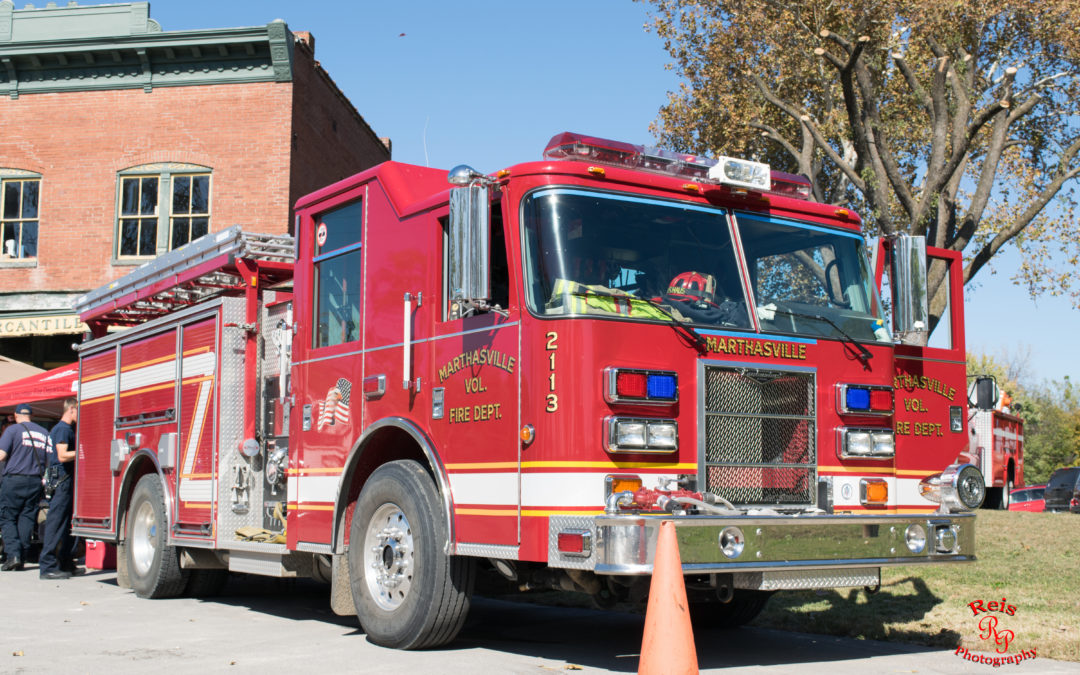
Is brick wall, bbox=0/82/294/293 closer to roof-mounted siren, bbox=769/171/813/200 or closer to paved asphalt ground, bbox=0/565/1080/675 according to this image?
paved asphalt ground, bbox=0/565/1080/675

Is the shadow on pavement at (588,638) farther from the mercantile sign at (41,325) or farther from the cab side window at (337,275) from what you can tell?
the mercantile sign at (41,325)

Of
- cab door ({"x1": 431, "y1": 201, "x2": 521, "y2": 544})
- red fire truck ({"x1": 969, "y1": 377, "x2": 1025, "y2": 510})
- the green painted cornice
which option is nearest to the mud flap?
cab door ({"x1": 431, "y1": 201, "x2": 521, "y2": 544})

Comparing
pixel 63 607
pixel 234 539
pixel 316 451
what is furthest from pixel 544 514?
pixel 63 607

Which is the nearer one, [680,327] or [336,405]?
[680,327]

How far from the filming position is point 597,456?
5684 mm

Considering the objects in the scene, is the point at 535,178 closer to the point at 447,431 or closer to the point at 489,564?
the point at 447,431

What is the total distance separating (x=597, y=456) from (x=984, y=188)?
12.6 metres

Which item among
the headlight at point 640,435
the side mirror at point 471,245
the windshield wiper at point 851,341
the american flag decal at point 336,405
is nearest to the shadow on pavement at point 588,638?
the headlight at point 640,435

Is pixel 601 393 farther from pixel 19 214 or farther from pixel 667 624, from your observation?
pixel 19 214

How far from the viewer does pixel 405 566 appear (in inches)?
263

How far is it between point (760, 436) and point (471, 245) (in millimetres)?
1928

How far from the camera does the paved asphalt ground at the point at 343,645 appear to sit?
6.24 meters

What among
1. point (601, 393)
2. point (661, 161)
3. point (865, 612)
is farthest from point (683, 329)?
point (865, 612)

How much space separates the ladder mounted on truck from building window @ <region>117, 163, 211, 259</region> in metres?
8.44
